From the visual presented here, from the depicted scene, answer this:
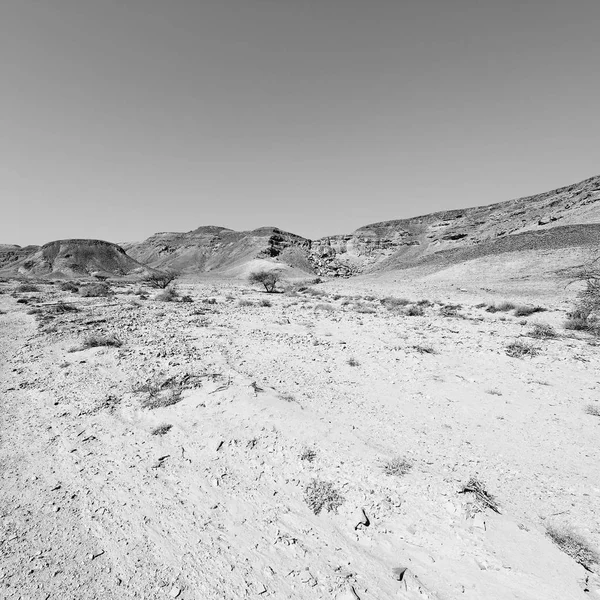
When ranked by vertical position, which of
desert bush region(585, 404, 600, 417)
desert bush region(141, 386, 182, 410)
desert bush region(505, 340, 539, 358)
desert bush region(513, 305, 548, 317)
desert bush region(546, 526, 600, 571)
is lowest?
desert bush region(513, 305, 548, 317)

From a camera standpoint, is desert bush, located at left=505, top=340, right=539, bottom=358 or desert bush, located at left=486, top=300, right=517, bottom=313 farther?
desert bush, located at left=486, top=300, right=517, bottom=313

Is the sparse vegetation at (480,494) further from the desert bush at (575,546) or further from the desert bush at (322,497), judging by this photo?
the desert bush at (322,497)

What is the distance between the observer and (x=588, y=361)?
9.77m

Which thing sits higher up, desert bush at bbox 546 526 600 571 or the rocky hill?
the rocky hill

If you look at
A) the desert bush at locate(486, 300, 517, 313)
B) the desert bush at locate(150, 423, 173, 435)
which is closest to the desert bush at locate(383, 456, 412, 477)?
the desert bush at locate(150, 423, 173, 435)

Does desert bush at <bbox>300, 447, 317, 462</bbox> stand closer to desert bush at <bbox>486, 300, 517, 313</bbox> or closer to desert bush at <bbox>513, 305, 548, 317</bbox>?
desert bush at <bbox>513, 305, 548, 317</bbox>

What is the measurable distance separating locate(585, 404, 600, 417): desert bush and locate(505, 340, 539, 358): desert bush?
3.39 metres

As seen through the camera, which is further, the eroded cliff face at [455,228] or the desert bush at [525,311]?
the eroded cliff face at [455,228]

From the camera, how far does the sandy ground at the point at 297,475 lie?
3773mm

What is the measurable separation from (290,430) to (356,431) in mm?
1329

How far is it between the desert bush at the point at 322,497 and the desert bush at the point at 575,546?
104 inches

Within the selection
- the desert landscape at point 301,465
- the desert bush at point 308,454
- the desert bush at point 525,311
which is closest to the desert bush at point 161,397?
the desert landscape at point 301,465

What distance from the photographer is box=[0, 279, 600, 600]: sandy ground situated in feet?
12.4

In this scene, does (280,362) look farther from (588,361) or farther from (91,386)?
(588,361)
